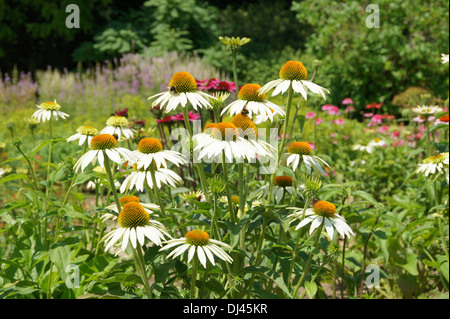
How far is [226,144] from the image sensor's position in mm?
1488

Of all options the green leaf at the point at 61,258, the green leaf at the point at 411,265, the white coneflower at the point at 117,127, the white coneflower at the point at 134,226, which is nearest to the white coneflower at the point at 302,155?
the white coneflower at the point at 134,226

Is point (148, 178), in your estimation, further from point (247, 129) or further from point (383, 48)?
point (383, 48)

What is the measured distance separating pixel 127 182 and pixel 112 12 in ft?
41.2

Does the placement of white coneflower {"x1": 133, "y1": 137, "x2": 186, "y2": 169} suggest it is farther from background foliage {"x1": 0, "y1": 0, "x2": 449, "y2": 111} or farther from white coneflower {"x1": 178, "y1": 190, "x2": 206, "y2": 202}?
background foliage {"x1": 0, "y1": 0, "x2": 449, "y2": 111}

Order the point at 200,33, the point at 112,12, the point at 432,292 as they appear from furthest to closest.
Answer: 1. the point at 112,12
2. the point at 200,33
3. the point at 432,292

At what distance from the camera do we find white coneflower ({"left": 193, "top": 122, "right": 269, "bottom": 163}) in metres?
1.46

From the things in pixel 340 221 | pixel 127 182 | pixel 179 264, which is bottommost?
pixel 179 264

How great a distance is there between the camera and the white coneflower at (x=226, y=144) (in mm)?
1461

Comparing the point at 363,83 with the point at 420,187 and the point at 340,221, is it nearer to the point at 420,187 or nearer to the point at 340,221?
the point at 420,187

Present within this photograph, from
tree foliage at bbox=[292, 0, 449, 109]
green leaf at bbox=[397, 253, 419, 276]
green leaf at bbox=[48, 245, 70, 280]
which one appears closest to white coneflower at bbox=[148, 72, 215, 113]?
green leaf at bbox=[48, 245, 70, 280]

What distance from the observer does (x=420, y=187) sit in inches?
129

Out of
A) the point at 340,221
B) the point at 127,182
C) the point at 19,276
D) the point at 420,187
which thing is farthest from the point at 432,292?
the point at 19,276

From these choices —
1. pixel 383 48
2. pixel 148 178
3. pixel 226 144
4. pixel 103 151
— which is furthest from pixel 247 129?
pixel 383 48

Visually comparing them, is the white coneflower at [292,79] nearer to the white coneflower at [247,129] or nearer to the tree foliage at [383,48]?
the white coneflower at [247,129]
